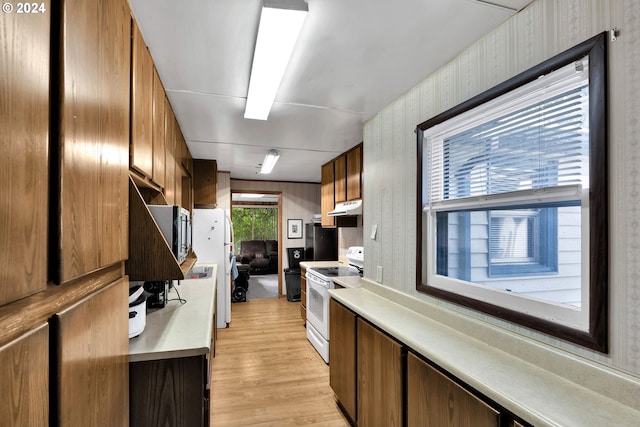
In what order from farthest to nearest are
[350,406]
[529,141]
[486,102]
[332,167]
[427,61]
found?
[332,167], [350,406], [427,61], [486,102], [529,141]

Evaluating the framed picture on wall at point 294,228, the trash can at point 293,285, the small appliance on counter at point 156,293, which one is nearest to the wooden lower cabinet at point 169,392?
the small appliance on counter at point 156,293

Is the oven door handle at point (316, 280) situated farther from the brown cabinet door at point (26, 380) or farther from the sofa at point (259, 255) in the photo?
the sofa at point (259, 255)

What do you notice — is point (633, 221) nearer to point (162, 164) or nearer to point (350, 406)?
point (350, 406)

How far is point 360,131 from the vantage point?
3.03 m

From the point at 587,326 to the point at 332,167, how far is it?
3.42m

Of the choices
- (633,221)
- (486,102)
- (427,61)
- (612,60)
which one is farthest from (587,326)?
(427,61)

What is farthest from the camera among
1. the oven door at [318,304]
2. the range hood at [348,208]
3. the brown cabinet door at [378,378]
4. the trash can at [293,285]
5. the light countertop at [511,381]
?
the trash can at [293,285]

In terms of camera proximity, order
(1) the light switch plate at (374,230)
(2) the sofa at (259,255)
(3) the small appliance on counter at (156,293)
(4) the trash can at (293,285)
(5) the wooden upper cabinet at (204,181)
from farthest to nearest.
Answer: (2) the sofa at (259,255)
(4) the trash can at (293,285)
(5) the wooden upper cabinet at (204,181)
(1) the light switch plate at (374,230)
(3) the small appliance on counter at (156,293)

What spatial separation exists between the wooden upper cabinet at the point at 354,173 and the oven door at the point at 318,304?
1.04m

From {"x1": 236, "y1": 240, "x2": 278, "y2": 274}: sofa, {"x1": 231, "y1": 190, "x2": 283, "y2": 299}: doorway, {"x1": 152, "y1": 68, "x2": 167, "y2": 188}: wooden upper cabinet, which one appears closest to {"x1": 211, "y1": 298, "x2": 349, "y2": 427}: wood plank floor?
{"x1": 152, "y1": 68, "x2": 167, "y2": 188}: wooden upper cabinet

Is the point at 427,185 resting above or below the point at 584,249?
above

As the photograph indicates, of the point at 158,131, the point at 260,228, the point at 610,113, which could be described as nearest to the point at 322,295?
the point at 158,131

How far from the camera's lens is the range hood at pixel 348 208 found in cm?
333

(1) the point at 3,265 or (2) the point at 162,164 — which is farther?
(2) the point at 162,164
